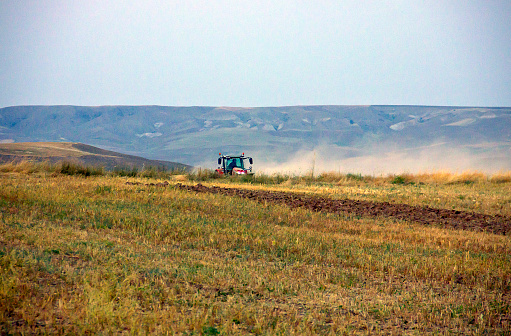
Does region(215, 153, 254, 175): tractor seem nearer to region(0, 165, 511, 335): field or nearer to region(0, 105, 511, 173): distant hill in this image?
region(0, 165, 511, 335): field

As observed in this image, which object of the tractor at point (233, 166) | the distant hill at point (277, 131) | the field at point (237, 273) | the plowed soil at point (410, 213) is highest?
the distant hill at point (277, 131)

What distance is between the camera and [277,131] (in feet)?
474

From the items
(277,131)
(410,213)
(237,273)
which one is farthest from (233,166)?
(277,131)

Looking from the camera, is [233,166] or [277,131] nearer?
[233,166]

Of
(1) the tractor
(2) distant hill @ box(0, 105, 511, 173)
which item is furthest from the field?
(2) distant hill @ box(0, 105, 511, 173)

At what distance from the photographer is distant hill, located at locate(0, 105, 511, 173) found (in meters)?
114

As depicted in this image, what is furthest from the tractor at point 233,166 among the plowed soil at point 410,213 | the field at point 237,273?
the field at point 237,273

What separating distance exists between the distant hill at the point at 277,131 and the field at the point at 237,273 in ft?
272

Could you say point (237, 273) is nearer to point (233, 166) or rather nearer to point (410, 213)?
point (410, 213)

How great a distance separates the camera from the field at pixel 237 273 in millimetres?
→ 5121

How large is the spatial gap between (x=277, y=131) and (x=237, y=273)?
454 feet

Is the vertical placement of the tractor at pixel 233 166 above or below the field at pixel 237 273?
above

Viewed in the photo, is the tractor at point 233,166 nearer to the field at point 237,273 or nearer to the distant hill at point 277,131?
the field at point 237,273

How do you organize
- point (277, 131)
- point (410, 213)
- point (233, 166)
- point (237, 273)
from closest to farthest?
1. point (237, 273)
2. point (410, 213)
3. point (233, 166)
4. point (277, 131)
